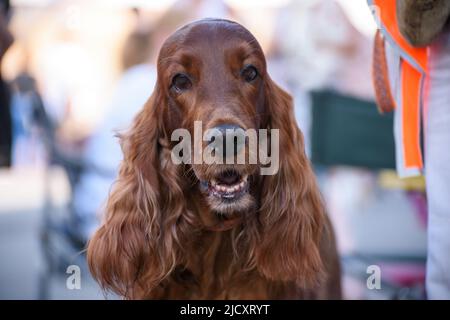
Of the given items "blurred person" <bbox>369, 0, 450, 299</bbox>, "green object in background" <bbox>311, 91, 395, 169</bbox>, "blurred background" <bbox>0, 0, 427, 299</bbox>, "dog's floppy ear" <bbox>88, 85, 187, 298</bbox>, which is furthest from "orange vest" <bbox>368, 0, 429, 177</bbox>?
"green object in background" <bbox>311, 91, 395, 169</bbox>

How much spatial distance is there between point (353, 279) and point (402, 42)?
9.38ft

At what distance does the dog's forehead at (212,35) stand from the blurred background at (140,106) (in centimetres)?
105

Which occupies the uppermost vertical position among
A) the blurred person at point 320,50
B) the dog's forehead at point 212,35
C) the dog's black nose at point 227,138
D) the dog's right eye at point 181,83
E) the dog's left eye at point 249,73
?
the blurred person at point 320,50

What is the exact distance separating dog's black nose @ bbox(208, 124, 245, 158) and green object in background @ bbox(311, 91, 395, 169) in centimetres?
235

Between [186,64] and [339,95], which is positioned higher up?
[339,95]

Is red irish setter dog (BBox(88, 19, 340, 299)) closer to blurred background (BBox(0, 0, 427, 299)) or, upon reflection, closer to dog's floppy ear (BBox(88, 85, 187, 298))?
dog's floppy ear (BBox(88, 85, 187, 298))

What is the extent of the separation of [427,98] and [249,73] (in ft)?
2.08

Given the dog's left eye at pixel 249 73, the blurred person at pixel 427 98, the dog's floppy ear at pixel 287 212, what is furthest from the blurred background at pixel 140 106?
the dog's left eye at pixel 249 73

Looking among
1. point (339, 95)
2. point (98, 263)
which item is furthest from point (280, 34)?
point (98, 263)

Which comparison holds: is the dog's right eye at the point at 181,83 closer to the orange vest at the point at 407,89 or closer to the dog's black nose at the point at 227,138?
the dog's black nose at the point at 227,138

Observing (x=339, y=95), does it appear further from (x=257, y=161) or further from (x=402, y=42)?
(x=257, y=161)

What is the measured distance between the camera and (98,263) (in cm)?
231

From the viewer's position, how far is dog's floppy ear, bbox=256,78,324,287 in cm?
229

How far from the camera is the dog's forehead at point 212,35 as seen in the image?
7.06ft
